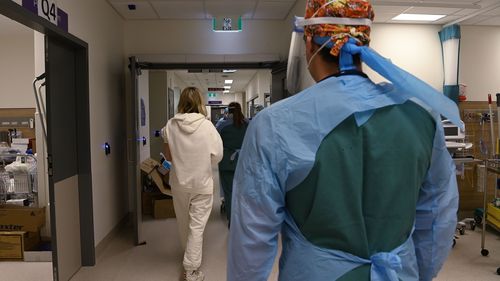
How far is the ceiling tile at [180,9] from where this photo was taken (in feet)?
13.3

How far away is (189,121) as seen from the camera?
2961 millimetres

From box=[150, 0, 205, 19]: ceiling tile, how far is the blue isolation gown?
137 inches

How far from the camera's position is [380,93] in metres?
0.98

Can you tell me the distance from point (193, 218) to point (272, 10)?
106 inches

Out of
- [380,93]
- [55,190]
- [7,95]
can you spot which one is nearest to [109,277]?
[55,190]

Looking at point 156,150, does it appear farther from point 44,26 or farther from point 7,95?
point 44,26

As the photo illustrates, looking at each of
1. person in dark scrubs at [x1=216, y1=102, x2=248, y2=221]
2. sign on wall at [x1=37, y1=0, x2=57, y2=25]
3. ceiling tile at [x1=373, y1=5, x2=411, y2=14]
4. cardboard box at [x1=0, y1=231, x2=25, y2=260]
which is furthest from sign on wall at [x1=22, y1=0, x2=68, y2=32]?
ceiling tile at [x1=373, y1=5, x2=411, y2=14]

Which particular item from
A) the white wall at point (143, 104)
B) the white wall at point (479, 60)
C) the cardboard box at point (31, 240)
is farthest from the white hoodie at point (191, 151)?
the white wall at point (479, 60)

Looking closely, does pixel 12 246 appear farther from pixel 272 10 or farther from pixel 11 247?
pixel 272 10

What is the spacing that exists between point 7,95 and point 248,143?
5.29 m

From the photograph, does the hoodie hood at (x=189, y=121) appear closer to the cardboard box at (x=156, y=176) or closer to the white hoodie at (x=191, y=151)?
the white hoodie at (x=191, y=151)

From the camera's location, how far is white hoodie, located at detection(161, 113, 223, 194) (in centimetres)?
295

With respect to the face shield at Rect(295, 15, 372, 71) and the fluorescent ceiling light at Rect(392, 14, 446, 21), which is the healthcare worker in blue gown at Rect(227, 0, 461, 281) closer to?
the face shield at Rect(295, 15, 372, 71)

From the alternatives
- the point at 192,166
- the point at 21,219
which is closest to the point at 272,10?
the point at 192,166
